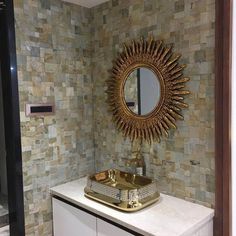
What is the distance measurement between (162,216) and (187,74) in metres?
0.79

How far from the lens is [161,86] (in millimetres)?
1532

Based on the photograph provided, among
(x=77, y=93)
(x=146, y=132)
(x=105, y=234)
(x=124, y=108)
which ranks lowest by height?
(x=105, y=234)

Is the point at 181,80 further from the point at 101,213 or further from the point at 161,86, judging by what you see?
the point at 101,213

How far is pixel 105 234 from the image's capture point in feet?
4.48

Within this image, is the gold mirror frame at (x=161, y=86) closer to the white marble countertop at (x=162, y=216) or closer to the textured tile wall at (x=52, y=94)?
the textured tile wall at (x=52, y=94)

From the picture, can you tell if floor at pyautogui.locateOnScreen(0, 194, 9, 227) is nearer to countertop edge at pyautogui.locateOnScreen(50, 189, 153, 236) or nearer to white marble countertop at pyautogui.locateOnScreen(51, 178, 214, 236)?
countertop edge at pyautogui.locateOnScreen(50, 189, 153, 236)

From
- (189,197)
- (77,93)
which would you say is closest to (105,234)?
(189,197)

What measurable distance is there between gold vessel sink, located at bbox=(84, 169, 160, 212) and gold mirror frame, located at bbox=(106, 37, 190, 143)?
11.1 inches

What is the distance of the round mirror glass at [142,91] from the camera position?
1580 millimetres

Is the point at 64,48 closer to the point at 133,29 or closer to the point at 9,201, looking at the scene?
the point at 133,29

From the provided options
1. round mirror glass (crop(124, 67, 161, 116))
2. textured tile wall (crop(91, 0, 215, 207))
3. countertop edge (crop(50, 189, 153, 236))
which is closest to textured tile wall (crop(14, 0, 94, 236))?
countertop edge (crop(50, 189, 153, 236))

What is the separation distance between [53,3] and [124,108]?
2.88ft

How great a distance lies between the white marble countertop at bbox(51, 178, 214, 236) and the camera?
1.19 meters

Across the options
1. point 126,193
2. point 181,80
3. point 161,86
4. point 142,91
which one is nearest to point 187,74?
point 181,80
